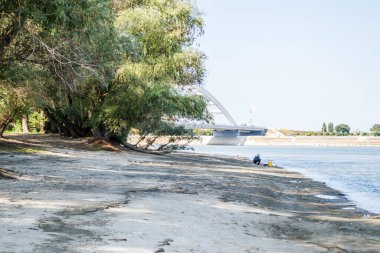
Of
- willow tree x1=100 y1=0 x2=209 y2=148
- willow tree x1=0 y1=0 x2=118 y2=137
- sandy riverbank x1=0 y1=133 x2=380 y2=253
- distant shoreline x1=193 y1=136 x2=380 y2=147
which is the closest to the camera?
sandy riverbank x1=0 y1=133 x2=380 y2=253

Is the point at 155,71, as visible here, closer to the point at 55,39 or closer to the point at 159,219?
the point at 55,39

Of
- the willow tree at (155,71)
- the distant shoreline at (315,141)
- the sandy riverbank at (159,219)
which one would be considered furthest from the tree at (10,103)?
the distant shoreline at (315,141)

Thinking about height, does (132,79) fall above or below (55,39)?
above

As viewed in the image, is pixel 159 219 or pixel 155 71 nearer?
pixel 159 219

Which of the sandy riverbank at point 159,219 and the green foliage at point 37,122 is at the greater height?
the green foliage at point 37,122

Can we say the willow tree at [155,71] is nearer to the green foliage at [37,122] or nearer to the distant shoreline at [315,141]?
the green foliage at [37,122]

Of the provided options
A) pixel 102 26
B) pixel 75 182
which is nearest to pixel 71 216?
pixel 75 182

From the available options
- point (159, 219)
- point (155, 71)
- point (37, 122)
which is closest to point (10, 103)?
point (155, 71)

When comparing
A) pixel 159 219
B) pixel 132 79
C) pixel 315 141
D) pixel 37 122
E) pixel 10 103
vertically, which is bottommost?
pixel 159 219

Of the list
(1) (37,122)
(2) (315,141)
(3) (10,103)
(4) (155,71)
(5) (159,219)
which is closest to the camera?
(5) (159,219)

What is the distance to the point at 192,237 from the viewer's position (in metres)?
8.64

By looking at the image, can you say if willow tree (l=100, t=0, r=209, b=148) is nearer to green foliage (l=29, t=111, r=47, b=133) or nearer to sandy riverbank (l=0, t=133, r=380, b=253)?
sandy riverbank (l=0, t=133, r=380, b=253)

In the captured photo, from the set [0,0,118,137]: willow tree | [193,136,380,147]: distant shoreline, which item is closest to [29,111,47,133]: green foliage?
[0,0,118,137]: willow tree

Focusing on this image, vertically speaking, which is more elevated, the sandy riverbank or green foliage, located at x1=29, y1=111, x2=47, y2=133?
green foliage, located at x1=29, y1=111, x2=47, y2=133
